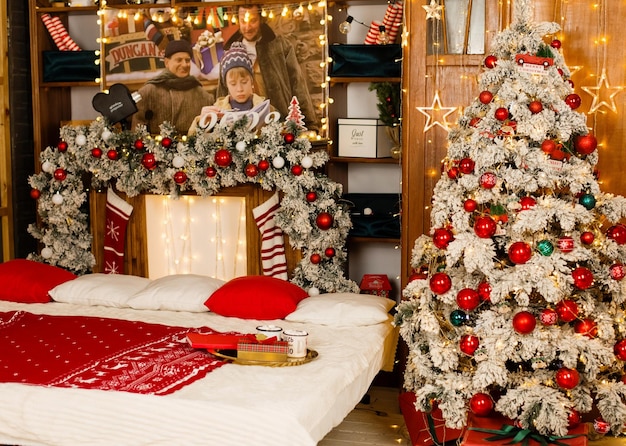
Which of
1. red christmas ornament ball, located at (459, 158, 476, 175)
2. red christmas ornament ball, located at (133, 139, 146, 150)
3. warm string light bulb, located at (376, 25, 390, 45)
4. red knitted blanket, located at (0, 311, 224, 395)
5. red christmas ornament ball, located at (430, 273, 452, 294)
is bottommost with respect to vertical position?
red knitted blanket, located at (0, 311, 224, 395)

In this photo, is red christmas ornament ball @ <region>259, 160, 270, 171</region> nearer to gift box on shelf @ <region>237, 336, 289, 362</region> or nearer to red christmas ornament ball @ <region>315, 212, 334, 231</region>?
red christmas ornament ball @ <region>315, 212, 334, 231</region>

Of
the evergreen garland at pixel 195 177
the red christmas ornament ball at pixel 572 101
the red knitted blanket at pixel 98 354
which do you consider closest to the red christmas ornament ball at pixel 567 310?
the red christmas ornament ball at pixel 572 101

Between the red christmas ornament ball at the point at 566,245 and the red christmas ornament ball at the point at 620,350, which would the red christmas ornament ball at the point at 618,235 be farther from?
the red christmas ornament ball at the point at 620,350

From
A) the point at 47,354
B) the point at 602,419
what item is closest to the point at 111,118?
the point at 47,354

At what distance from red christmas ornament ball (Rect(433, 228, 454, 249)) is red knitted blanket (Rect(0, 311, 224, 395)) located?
1.08m

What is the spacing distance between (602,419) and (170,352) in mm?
1885

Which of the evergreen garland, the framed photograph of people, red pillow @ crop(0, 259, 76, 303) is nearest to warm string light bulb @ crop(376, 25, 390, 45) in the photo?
the framed photograph of people

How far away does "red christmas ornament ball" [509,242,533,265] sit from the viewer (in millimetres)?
3668

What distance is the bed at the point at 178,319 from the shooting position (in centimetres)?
329

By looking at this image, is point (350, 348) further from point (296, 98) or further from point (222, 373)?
point (296, 98)

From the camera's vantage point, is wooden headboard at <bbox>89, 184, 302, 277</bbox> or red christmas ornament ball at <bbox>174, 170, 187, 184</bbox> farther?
wooden headboard at <bbox>89, 184, 302, 277</bbox>

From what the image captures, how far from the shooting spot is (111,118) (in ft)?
18.0

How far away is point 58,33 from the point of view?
5.70 metres

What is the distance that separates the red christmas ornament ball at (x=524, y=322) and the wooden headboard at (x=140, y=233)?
1.82 metres
